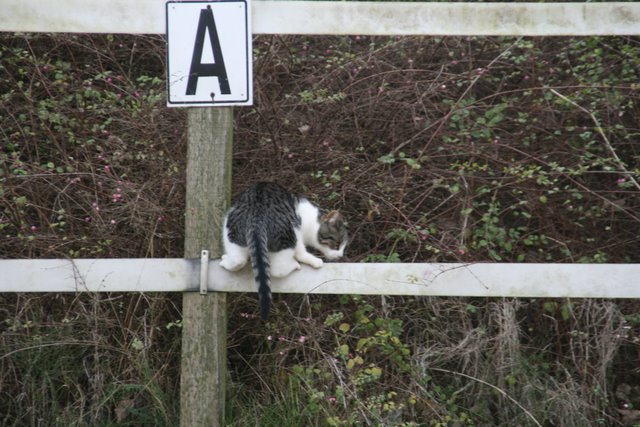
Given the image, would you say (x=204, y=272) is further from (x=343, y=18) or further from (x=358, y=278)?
(x=343, y=18)

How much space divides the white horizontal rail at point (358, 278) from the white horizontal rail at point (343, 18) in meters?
0.91

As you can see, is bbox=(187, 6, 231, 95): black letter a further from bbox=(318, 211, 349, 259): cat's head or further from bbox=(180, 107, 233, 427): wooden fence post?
bbox=(318, 211, 349, 259): cat's head

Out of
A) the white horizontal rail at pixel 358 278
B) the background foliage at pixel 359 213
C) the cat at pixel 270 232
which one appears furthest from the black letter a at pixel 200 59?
the background foliage at pixel 359 213

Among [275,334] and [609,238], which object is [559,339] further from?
[275,334]

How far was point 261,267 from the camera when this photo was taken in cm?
288

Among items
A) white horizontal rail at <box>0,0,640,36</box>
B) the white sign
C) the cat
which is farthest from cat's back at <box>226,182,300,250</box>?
white horizontal rail at <box>0,0,640,36</box>

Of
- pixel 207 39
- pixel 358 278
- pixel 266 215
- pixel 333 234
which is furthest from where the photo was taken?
pixel 333 234

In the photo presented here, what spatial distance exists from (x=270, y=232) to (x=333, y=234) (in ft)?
1.97

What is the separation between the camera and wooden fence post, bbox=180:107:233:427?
113 inches

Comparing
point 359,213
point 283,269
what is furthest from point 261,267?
point 359,213

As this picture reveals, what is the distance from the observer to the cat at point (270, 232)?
2902 millimetres

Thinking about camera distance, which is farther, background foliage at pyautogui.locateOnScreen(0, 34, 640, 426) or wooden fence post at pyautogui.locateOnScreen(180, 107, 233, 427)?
background foliage at pyautogui.locateOnScreen(0, 34, 640, 426)

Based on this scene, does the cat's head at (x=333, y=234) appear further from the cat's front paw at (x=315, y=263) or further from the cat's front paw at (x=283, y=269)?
the cat's front paw at (x=283, y=269)

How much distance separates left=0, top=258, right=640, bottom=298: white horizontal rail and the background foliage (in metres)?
0.46
